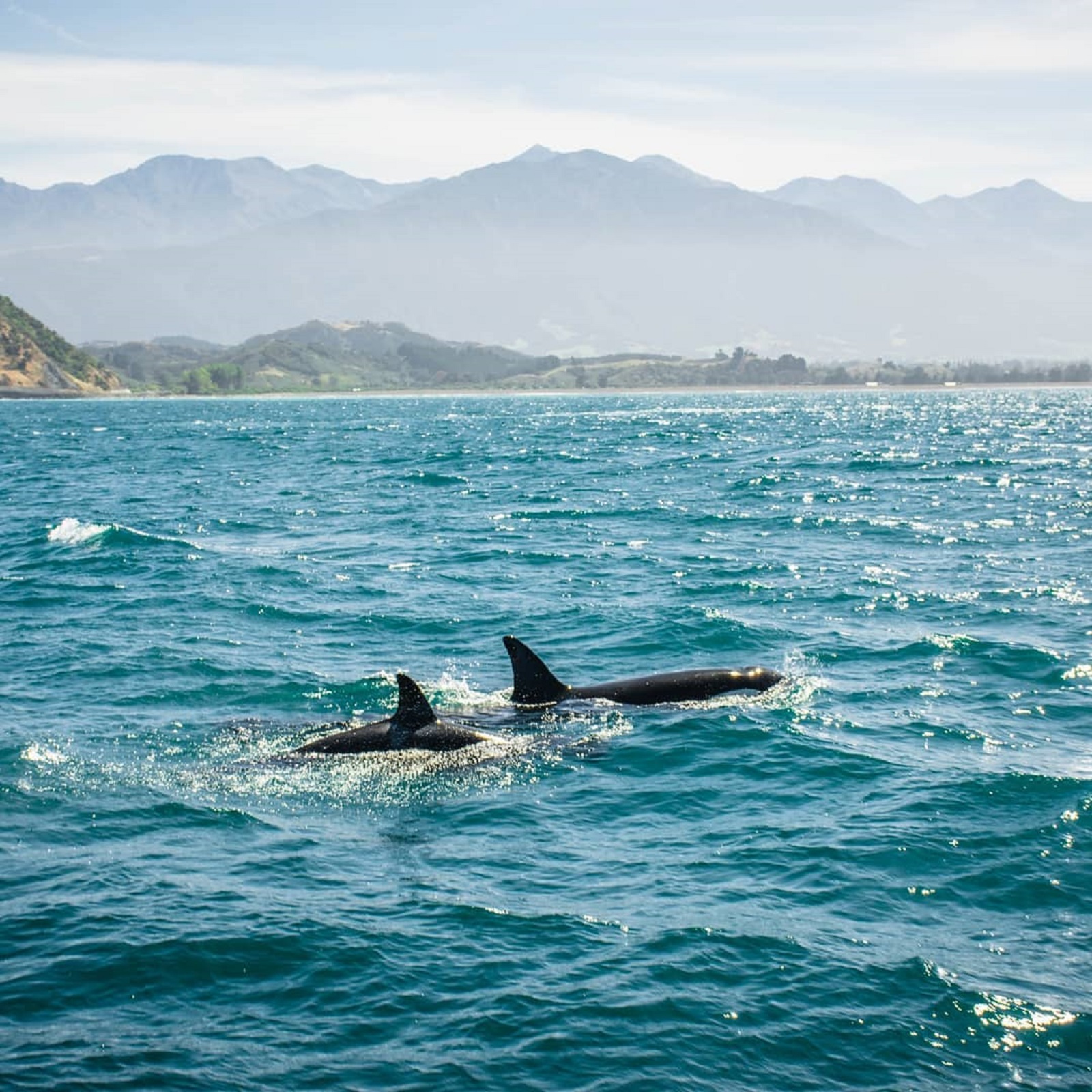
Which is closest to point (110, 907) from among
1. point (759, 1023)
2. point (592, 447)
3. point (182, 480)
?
point (759, 1023)

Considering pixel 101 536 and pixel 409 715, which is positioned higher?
pixel 409 715

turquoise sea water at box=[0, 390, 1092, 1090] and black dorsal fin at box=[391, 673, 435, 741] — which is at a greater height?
black dorsal fin at box=[391, 673, 435, 741]

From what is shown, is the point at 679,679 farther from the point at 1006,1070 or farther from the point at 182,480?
the point at 182,480

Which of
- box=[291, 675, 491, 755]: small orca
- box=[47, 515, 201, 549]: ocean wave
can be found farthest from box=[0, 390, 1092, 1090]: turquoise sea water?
box=[47, 515, 201, 549]: ocean wave

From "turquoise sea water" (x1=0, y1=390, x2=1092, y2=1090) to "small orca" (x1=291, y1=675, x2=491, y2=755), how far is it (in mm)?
423

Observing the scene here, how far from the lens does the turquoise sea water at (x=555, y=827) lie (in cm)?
1180

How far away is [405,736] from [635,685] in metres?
5.38

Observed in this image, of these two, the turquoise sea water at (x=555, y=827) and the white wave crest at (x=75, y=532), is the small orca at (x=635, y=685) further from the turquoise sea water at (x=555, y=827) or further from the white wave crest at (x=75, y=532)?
the white wave crest at (x=75, y=532)

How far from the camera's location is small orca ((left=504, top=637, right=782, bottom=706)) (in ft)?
75.5

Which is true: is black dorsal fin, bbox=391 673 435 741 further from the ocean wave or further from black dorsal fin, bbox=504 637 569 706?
the ocean wave

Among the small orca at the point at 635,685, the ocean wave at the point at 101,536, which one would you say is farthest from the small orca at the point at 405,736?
the ocean wave at the point at 101,536

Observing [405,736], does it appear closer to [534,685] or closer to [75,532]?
[534,685]

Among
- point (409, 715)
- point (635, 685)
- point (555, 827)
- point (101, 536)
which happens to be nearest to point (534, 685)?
point (635, 685)

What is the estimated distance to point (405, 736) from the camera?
2016 centimetres
